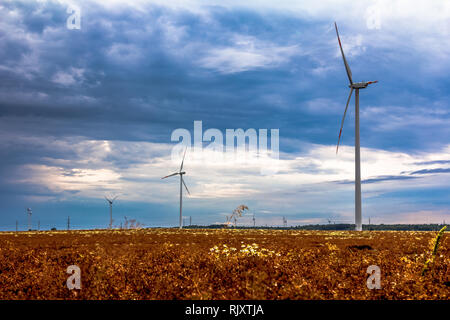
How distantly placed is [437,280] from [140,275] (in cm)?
971

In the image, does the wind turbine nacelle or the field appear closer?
the field

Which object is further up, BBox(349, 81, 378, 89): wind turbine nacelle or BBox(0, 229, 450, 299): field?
BBox(349, 81, 378, 89): wind turbine nacelle

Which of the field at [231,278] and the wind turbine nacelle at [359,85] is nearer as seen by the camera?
the field at [231,278]

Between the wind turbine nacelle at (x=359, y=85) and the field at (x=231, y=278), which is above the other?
the wind turbine nacelle at (x=359, y=85)

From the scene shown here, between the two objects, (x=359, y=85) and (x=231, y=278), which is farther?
(x=359, y=85)

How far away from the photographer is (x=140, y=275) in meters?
14.2

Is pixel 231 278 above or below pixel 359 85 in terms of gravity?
below
